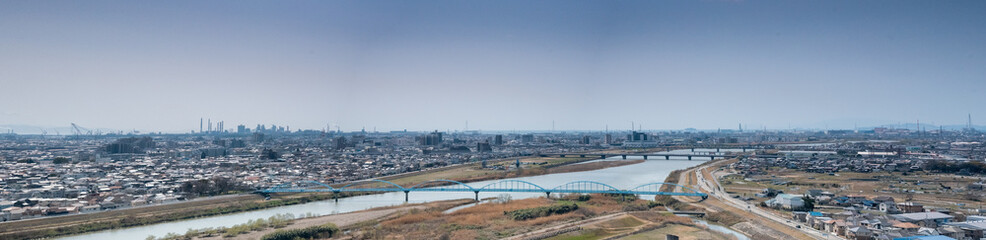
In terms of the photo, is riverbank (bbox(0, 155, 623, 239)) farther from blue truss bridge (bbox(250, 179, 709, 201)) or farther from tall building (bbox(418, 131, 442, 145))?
tall building (bbox(418, 131, 442, 145))

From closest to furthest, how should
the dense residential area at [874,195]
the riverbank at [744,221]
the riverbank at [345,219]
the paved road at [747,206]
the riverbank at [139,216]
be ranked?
the dense residential area at [874,195] → the paved road at [747,206] → the riverbank at [744,221] → the riverbank at [345,219] → the riverbank at [139,216]

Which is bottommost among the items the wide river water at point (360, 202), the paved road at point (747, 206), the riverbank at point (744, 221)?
the wide river water at point (360, 202)

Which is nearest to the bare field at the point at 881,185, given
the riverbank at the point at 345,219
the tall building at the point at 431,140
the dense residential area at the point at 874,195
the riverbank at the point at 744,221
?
the dense residential area at the point at 874,195

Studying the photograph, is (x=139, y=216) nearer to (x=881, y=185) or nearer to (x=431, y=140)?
(x=881, y=185)

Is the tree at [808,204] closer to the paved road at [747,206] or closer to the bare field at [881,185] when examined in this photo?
the paved road at [747,206]

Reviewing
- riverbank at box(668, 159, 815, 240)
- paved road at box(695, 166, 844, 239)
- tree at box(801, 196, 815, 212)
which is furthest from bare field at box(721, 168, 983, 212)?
tree at box(801, 196, 815, 212)

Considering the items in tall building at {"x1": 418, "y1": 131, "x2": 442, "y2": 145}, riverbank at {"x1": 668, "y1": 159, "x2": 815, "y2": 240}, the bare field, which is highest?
tall building at {"x1": 418, "y1": 131, "x2": 442, "y2": 145}

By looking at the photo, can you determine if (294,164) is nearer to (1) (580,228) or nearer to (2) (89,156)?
(2) (89,156)

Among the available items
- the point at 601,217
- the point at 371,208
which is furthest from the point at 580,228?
the point at 371,208

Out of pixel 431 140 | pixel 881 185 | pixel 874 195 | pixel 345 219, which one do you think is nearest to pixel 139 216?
pixel 345 219

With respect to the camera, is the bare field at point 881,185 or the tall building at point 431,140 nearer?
the bare field at point 881,185
